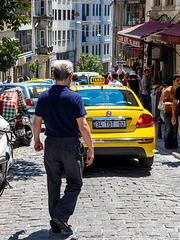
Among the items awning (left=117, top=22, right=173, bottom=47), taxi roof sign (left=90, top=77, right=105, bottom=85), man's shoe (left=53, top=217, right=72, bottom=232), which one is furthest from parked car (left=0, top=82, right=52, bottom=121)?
man's shoe (left=53, top=217, right=72, bottom=232)

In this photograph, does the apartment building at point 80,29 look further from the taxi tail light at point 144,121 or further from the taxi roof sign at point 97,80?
the taxi tail light at point 144,121

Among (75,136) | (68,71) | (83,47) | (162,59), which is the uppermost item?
(68,71)

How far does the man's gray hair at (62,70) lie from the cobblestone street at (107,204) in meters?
1.61

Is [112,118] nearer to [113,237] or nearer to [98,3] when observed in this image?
[113,237]

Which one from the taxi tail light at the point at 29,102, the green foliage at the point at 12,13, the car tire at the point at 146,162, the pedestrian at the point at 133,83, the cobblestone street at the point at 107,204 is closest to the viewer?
the cobblestone street at the point at 107,204

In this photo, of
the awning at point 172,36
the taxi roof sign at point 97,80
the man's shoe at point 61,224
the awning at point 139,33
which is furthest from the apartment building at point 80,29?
the man's shoe at point 61,224

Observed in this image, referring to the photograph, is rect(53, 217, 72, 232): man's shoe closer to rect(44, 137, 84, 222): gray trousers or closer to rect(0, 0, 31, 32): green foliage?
rect(44, 137, 84, 222): gray trousers

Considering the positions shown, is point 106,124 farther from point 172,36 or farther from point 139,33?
point 139,33

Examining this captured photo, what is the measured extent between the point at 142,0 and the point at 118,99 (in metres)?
35.0

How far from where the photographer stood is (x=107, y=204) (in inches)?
277

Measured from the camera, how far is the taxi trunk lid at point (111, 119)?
9.06 m

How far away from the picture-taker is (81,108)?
557cm

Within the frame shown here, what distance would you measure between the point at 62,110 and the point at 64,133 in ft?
0.77

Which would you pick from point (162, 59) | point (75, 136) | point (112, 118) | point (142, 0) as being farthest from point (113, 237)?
point (142, 0)
